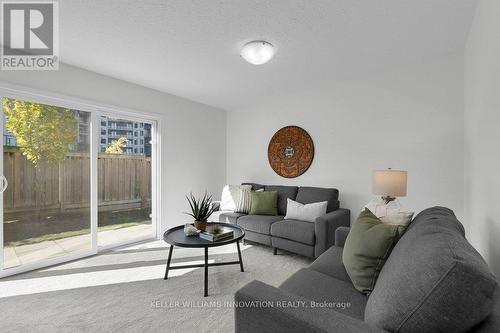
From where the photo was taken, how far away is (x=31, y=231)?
274 centimetres

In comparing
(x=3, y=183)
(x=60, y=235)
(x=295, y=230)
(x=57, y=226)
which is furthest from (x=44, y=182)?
(x=295, y=230)

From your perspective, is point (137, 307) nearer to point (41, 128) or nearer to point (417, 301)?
point (417, 301)

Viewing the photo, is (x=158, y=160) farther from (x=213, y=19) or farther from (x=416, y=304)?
(x=416, y=304)

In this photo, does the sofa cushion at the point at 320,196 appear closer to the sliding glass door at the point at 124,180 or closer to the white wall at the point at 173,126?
the white wall at the point at 173,126

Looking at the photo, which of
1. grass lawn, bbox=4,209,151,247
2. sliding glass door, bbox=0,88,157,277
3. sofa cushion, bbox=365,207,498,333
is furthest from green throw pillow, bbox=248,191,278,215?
sofa cushion, bbox=365,207,498,333

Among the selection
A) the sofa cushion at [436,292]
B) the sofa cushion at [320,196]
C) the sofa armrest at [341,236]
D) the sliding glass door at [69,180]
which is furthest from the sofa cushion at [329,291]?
the sliding glass door at [69,180]

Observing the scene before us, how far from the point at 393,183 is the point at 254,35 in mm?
1939

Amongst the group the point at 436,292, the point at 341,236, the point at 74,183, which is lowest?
the point at 341,236

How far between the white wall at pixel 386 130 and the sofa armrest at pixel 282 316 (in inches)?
101

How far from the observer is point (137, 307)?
1965mm

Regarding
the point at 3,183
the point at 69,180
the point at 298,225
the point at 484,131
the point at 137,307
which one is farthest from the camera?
the point at 69,180

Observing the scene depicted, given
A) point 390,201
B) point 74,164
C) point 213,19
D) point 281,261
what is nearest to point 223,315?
point 281,261

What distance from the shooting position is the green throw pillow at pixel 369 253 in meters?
1.35

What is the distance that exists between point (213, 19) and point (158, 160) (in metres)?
2.39
